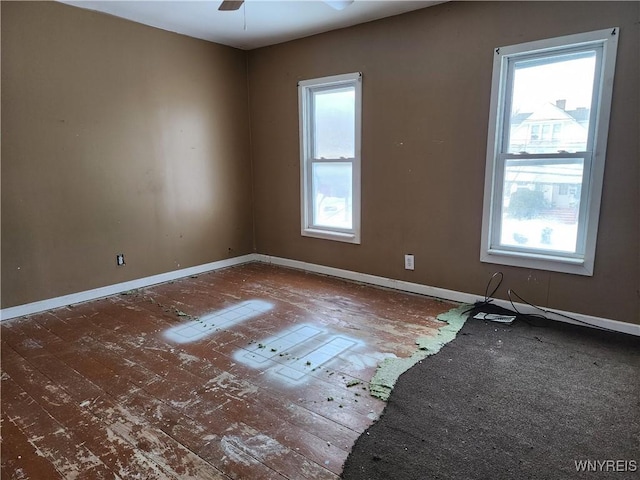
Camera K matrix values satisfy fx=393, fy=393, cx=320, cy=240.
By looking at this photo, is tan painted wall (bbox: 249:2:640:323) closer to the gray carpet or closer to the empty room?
the empty room

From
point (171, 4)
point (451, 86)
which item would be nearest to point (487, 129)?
point (451, 86)

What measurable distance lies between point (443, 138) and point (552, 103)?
842 mm

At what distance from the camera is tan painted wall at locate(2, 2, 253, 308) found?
10.4 feet

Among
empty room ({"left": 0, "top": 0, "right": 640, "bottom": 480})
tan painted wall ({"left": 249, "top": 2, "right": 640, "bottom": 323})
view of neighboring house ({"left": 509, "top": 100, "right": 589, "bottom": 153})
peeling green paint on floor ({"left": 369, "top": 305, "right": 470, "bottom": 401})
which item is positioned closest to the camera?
empty room ({"left": 0, "top": 0, "right": 640, "bottom": 480})

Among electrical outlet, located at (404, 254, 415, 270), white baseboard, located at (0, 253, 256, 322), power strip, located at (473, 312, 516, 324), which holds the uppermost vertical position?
electrical outlet, located at (404, 254, 415, 270)

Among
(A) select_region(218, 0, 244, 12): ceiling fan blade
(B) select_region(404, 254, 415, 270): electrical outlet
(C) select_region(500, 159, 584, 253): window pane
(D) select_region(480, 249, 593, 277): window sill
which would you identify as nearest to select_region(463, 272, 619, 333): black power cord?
(D) select_region(480, 249, 593, 277): window sill

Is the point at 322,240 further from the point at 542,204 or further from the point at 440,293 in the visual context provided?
the point at 542,204

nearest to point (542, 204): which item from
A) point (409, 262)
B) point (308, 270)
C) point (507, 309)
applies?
point (507, 309)

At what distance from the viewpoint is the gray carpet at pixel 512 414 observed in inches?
64.2

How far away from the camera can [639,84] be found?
2586 millimetres

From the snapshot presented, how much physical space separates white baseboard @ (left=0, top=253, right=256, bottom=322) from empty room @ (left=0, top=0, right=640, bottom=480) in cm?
2

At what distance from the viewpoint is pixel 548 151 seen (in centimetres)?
300

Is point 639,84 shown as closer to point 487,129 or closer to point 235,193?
point 487,129

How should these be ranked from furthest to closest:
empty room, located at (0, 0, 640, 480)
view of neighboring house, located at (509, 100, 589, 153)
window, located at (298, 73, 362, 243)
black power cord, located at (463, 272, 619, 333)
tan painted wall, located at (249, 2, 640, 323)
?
window, located at (298, 73, 362, 243) → black power cord, located at (463, 272, 619, 333) → view of neighboring house, located at (509, 100, 589, 153) → tan painted wall, located at (249, 2, 640, 323) → empty room, located at (0, 0, 640, 480)
